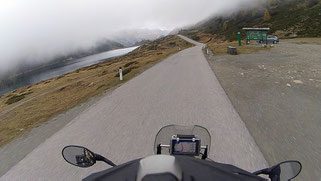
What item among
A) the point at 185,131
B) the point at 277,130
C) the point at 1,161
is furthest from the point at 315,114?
the point at 1,161

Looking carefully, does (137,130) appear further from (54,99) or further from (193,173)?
(54,99)

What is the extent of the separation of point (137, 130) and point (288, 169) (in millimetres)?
3645

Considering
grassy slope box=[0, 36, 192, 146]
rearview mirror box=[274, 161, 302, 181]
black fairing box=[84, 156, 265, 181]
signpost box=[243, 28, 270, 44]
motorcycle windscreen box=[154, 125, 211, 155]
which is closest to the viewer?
black fairing box=[84, 156, 265, 181]

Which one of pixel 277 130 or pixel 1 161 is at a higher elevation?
pixel 277 130

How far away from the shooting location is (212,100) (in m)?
6.53

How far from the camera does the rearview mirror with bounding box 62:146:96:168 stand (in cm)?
198

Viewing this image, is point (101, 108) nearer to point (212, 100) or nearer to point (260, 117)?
point (212, 100)

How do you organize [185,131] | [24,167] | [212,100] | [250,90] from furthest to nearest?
[250,90] → [212,100] → [24,167] → [185,131]

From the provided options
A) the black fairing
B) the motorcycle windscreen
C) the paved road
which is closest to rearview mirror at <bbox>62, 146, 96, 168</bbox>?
the black fairing

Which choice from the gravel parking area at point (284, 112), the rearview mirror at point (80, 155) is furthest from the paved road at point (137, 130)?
the rearview mirror at point (80, 155)

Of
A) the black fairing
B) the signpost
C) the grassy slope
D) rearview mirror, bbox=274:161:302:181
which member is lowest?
the grassy slope

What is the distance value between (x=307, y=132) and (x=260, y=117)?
3.65 ft

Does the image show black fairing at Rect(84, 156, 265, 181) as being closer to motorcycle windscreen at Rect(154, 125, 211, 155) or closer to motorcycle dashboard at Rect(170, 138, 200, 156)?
motorcycle dashboard at Rect(170, 138, 200, 156)

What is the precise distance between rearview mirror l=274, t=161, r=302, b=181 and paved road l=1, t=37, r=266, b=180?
1618mm
